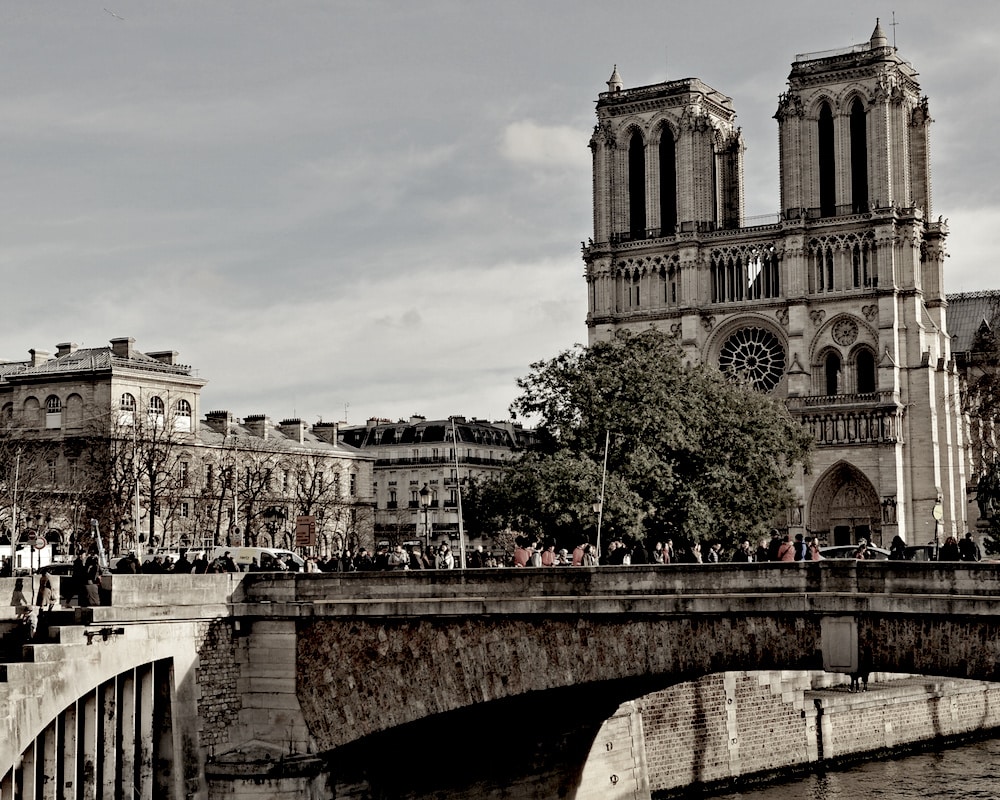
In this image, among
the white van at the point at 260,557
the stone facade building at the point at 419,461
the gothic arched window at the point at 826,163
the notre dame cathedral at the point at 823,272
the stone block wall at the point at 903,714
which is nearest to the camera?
the white van at the point at 260,557

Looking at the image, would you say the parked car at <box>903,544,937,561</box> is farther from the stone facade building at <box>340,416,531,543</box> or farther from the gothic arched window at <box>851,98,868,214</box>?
the stone facade building at <box>340,416,531,543</box>

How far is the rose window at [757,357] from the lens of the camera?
118250 mm

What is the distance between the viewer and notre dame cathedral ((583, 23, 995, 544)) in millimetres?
113250

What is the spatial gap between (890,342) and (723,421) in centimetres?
4382


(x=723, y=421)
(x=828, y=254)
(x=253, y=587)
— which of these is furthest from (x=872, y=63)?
(x=253, y=587)

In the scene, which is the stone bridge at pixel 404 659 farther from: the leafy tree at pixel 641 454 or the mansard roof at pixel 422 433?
the mansard roof at pixel 422 433

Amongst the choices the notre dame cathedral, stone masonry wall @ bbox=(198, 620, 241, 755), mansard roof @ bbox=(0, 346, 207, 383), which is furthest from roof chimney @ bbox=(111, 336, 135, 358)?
stone masonry wall @ bbox=(198, 620, 241, 755)

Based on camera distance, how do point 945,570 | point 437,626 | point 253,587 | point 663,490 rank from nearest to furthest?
point 945,570, point 437,626, point 253,587, point 663,490

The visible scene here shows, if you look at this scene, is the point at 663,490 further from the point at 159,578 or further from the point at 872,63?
the point at 872,63

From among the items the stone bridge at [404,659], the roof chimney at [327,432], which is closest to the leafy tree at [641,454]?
the stone bridge at [404,659]

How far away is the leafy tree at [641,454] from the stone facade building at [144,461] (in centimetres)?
1623

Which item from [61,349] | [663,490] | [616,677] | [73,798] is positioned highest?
[61,349]

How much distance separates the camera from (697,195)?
120688 millimetres

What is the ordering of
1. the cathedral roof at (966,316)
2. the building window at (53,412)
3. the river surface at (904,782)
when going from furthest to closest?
the cathedral roof at (966,316)
the building window at (53,412)
the river surface at (904,782)
